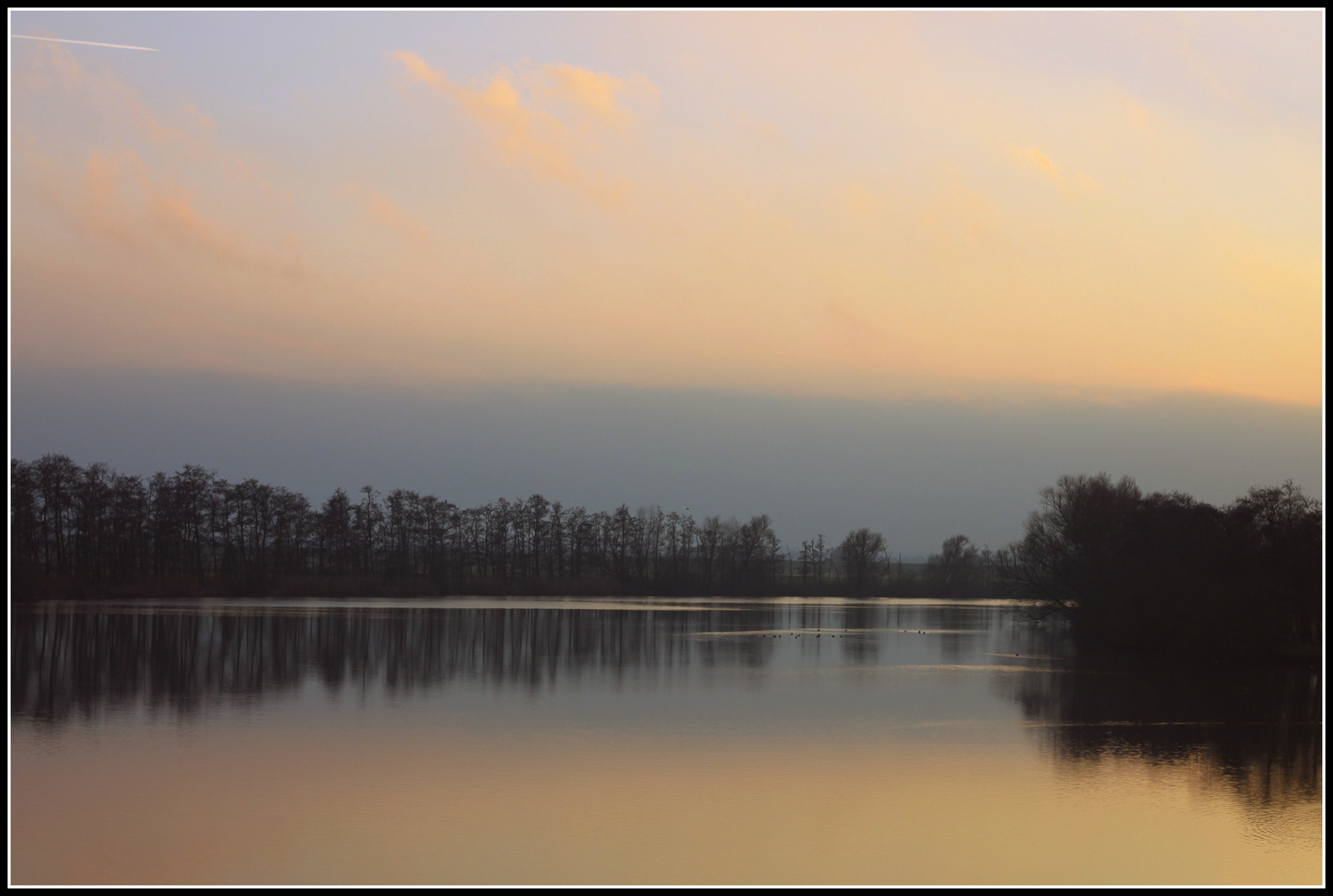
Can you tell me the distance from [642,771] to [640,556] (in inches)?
3286

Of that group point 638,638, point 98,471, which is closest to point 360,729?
point 638,638

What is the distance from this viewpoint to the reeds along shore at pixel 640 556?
1273 inches

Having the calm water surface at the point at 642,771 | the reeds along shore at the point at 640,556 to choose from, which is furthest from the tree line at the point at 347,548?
the calm water surface at the point at 642,771

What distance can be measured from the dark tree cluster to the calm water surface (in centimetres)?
260

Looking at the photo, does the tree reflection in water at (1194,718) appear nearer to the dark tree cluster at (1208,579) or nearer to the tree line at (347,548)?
the dark tree cluster at (1208,579)

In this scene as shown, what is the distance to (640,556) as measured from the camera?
97.1m

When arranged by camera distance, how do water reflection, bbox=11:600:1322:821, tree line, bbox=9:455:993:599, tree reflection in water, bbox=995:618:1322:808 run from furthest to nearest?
tree line, bbox=9:455:993:599
water reflection, bbox=11:600:1322:821
tree reflection in water, bbox=995:618:1322:808

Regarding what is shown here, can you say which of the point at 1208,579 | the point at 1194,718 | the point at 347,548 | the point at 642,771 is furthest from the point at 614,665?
the point at 347,548

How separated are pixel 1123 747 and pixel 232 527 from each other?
62851 millimetres

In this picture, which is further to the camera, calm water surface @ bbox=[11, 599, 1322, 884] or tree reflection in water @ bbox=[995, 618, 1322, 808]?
tree reflection in water @ bbox=[995, 618, 1322, 808]

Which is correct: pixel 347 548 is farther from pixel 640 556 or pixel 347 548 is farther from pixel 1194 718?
pixel 1194 718

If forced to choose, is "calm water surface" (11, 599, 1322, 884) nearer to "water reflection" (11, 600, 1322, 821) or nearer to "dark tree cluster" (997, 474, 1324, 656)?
"water reflection" (11, 600, 1322, 821)

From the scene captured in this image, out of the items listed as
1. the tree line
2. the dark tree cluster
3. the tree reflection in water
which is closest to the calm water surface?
the tree reflection in water

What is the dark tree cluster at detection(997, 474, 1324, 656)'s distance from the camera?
30.7m
